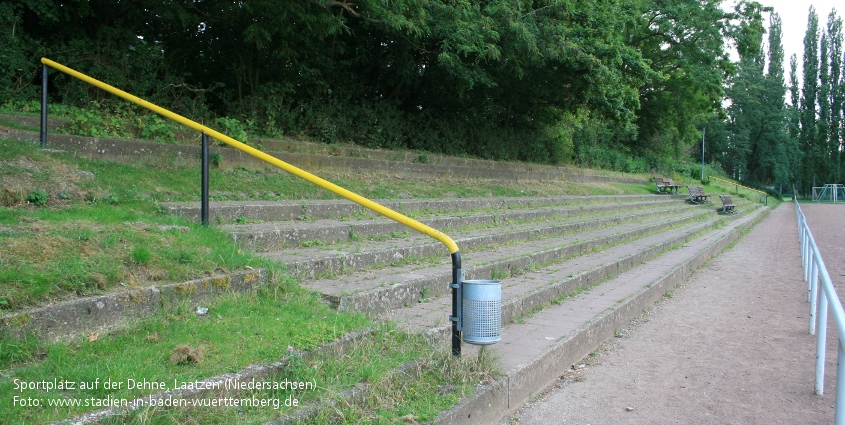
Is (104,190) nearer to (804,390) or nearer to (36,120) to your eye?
(36,120)

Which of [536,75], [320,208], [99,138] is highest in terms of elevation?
[536,75]

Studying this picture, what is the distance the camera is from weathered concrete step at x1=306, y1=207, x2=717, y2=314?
443cm

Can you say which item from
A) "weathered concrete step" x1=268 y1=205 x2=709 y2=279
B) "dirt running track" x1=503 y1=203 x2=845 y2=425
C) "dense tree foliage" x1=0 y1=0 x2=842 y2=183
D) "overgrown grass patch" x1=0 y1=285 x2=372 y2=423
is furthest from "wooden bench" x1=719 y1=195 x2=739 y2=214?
"overgrown grass patch" x1=0 y1=285 x2=372 y2=423

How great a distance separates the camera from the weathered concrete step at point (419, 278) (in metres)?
4.43

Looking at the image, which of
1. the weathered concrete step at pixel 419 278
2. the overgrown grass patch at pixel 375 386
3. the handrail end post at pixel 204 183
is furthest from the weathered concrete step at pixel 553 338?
the handrail end post at pixel 204 183

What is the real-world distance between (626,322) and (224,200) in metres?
4.71

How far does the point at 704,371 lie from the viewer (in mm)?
4852

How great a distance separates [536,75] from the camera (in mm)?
15930

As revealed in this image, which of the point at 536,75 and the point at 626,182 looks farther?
the point at 626,182

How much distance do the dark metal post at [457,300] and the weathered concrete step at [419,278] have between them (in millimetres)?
916

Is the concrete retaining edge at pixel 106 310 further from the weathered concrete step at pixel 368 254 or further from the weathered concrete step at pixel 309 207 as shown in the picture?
the weathered concrete step at pixel 309 207

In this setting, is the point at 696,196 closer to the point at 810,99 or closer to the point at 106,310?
the point at 106,310

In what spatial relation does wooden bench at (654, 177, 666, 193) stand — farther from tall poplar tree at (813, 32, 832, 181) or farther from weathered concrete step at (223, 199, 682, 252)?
tall poplar tree at (813, 32, 832, 181)

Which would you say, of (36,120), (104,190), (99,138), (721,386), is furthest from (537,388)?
(36,120)
